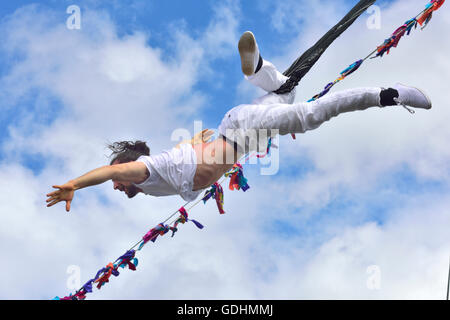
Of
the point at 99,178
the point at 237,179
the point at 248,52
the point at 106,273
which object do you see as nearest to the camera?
the point at 99,178

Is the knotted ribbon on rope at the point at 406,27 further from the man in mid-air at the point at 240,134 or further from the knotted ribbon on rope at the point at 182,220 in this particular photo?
the knotted ribbon on rope at the point at 182,220

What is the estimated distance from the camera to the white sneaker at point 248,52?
11.3 feet

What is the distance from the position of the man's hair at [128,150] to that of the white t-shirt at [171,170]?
236 mm

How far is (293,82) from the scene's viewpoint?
396 cm

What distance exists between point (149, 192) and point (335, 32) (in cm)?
197

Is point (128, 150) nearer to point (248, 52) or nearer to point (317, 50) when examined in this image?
point (248, 52)

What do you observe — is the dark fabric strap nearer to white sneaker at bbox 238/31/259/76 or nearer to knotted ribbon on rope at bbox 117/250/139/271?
white sneaker at bbox 238/31/259/76

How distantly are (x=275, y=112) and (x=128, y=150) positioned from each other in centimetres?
122

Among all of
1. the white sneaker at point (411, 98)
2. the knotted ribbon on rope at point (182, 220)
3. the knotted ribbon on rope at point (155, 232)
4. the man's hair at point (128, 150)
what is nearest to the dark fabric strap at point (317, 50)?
the white sneaker at point (411, 98)

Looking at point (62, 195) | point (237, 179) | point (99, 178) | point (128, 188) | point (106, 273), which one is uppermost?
point (237, 179)

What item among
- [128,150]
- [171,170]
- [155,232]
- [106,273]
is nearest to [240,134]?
[171,170]

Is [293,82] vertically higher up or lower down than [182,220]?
higher up
